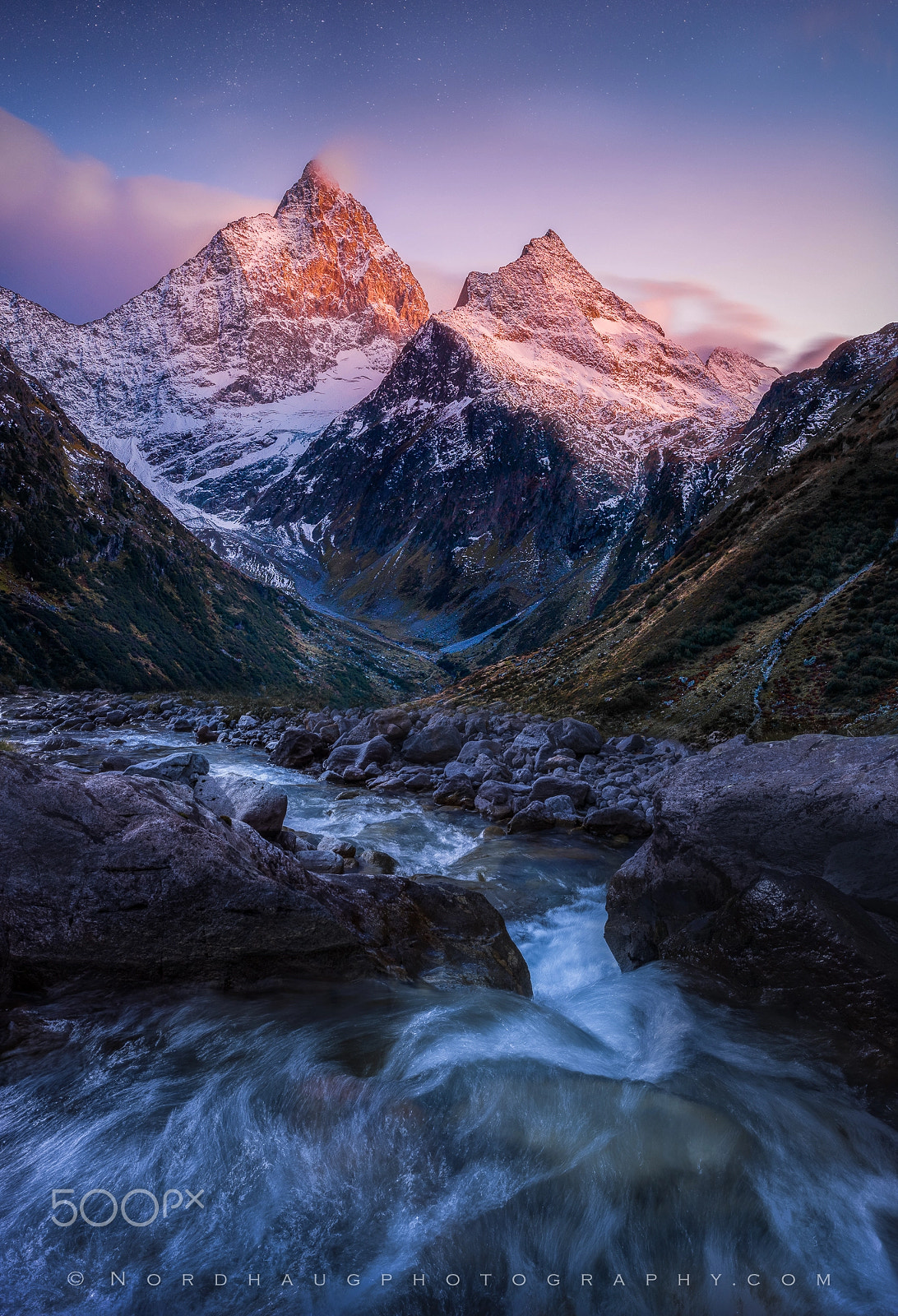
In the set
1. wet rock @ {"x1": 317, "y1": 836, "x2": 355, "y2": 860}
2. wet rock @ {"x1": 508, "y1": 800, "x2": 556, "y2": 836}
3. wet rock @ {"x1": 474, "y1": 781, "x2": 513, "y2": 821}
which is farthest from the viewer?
wet rock @ {"x1": 474, "y1": 781, "x2": 513, "y2": 821}

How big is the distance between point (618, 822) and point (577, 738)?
718 cm

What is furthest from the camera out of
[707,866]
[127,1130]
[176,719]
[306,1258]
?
[176,719]

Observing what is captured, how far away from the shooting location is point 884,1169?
205 inches

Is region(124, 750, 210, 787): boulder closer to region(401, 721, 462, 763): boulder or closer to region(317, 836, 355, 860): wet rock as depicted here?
region(317, 836, 355, 860): wet rock

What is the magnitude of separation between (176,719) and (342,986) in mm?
38000

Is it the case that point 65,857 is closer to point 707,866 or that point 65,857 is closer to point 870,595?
point 707,866

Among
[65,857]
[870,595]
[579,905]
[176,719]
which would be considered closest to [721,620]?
[870,595]

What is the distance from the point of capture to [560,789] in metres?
18.3

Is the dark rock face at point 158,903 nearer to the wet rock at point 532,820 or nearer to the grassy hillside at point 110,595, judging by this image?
the wet rock at point 532,820

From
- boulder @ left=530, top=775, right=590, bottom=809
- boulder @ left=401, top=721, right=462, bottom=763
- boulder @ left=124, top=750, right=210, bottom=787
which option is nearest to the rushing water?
boulder @ left=124, top=750, right=210, bottom=787

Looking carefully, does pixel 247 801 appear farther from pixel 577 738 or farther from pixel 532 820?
pixel 577 738

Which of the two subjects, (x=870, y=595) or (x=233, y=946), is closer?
(x=233, y=946)

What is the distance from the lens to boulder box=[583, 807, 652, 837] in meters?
16.1

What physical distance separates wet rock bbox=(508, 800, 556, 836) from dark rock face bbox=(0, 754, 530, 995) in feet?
29.3
